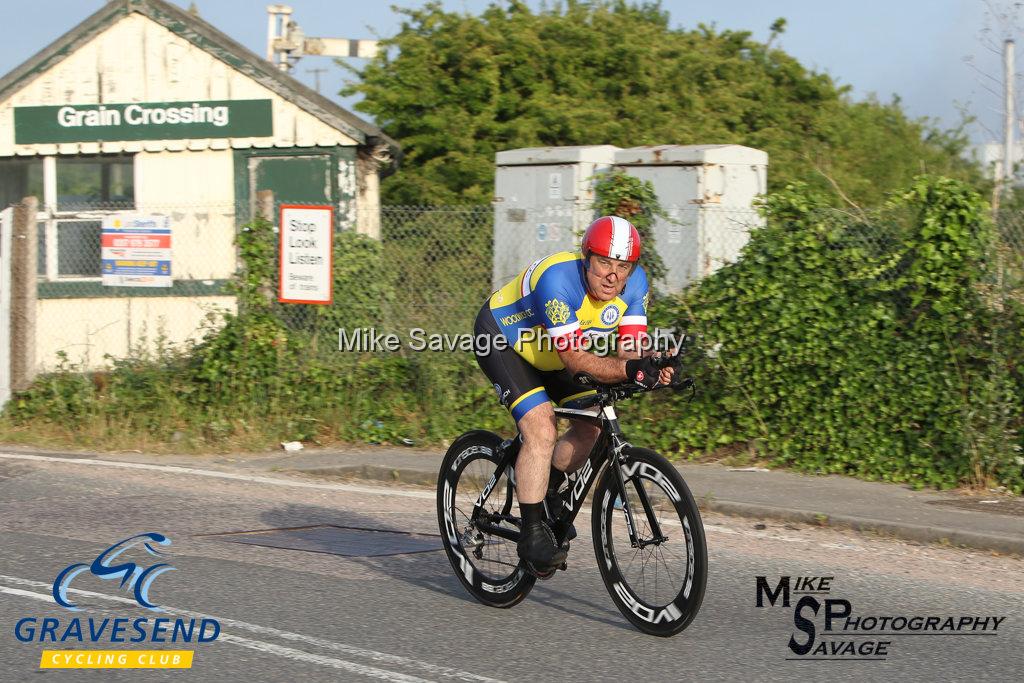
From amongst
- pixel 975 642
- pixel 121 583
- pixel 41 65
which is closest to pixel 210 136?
pixel 41 65

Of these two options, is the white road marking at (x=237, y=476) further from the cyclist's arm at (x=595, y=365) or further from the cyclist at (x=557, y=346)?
the cyclist's arm at (x=595, y=365)

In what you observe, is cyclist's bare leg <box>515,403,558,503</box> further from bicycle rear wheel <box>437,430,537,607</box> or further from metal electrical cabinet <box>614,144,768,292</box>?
metal electrical cabinet <box>614,144,768,292</box>

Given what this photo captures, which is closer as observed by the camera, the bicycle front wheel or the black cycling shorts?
the bicycle front wheel

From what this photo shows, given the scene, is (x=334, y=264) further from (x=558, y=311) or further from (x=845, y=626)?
(x=845, y=626)

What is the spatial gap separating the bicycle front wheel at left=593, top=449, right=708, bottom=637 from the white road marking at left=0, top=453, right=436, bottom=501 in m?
3.49

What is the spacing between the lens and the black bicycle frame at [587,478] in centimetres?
530

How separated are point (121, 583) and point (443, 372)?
18.0ft

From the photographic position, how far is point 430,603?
6.01 meters

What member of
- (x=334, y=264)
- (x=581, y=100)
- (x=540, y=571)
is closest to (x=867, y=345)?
(x=540, y=571)

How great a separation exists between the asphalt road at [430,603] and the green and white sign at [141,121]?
727 centimetres

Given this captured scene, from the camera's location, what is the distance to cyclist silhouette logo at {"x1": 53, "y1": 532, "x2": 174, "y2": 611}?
5.95 meters

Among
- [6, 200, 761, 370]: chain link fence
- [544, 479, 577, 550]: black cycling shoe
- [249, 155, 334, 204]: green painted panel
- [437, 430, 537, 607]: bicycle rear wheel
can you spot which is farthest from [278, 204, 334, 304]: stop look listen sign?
[544, 479, 577, 550]: black cycling shoe

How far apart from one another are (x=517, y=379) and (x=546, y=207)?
261 inches

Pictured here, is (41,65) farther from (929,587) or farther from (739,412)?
(929,587)
